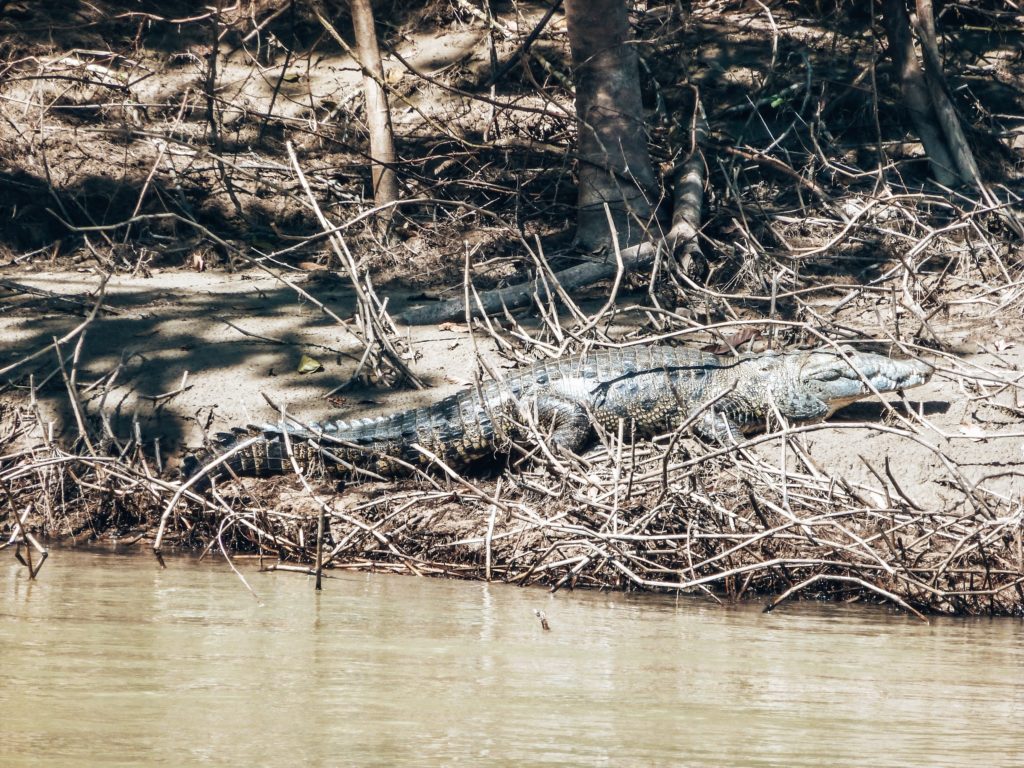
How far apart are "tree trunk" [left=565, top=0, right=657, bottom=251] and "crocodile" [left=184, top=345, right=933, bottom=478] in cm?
226

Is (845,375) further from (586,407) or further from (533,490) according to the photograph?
(533,490)

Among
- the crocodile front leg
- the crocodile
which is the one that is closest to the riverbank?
the crocodile

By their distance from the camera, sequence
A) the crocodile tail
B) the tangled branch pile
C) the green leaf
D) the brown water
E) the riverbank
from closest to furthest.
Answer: the brown water
the riverbank
the tangled branch pile
the crocodile tail
the green leaf

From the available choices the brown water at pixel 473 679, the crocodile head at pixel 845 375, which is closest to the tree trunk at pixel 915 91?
the crocodile head at pixel 845 375

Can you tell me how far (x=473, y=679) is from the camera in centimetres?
345

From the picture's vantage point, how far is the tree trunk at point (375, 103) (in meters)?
8.63

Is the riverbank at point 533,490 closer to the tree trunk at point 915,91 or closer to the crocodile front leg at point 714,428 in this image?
the crocodile front leg at point 714,428

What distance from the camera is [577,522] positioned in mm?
4844

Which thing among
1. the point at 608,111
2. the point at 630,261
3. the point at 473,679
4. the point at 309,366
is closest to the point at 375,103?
the point at 608,111

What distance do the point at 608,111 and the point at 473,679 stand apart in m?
6.02

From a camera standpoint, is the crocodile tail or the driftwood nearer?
the crocodile tail

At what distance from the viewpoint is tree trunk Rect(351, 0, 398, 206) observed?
8633 millimetres

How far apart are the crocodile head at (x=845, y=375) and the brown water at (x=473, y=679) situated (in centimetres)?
207

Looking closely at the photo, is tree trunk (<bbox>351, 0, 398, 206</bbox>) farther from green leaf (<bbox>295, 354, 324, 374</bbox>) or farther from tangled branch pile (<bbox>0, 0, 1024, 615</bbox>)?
green leaf (<bbox>295, 354, 324, 374</bbox>)
